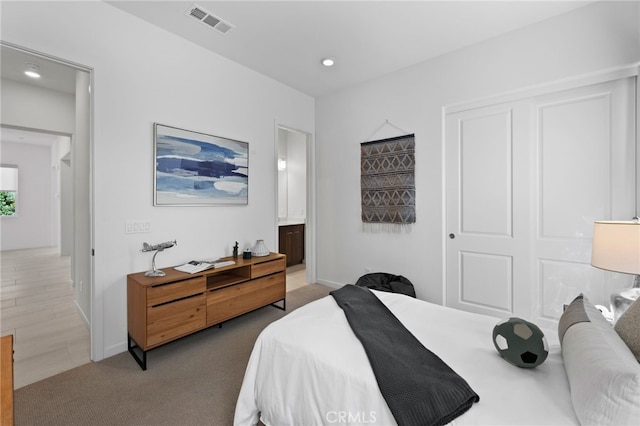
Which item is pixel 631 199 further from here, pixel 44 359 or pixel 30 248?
pixel 30 248

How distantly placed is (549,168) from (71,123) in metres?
5.58

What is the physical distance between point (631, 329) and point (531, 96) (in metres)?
2.37

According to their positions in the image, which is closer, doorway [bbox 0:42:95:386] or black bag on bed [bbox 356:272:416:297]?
doorway [bbox 0:42:95:386]

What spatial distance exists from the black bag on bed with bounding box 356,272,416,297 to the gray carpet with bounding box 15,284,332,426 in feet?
5.08

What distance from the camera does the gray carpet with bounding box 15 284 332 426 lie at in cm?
172

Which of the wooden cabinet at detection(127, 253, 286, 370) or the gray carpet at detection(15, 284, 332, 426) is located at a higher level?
the wooden cabinet at detection(127, 253, 286, 370)

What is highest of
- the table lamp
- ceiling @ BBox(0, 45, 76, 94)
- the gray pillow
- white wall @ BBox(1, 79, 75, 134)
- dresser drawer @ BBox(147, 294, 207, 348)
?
ceiling @ BBox(0, 45, 76, 94)

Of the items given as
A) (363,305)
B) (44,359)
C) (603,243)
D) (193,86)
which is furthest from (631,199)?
(44,359)

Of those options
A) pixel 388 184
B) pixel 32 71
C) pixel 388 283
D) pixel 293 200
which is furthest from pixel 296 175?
pixel 32 71

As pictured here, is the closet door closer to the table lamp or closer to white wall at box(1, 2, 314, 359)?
the table lamp

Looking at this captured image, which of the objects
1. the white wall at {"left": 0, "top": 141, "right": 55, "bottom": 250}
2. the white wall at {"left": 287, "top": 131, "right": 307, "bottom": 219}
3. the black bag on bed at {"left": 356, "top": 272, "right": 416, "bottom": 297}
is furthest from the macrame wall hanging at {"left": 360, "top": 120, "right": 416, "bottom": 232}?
the white wall at {"left": 0, "top": 141, "right": 55, "bottom": 250}

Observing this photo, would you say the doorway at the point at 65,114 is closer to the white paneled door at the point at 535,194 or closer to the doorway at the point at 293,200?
the doorway at the point at 293,200

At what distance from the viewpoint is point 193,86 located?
3.00 m

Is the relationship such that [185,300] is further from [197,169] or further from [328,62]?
[328,62]
